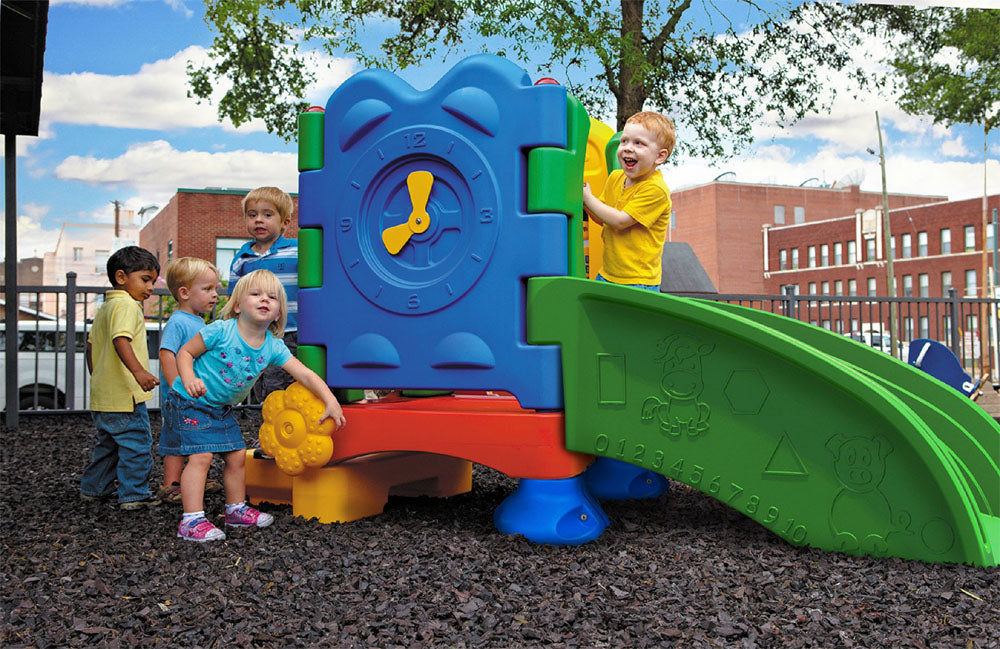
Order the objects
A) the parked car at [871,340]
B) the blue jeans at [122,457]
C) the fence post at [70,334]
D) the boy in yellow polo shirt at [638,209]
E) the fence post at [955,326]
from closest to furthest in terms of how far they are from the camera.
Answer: the boy in yellow polo shirt at [638,209] < the blue jeans at [122,457] < the fence post at [70,334] < the parked car at [871,340] < the fence post at [955,326]

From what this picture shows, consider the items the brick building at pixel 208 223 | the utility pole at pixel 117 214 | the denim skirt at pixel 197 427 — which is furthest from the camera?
the utility pole at pixel 117 214

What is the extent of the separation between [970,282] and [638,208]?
54.7 m

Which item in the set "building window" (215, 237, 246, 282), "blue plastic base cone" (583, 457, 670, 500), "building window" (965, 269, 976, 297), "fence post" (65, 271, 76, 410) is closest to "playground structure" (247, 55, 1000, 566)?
"blue plastic base cone" (583, 457, 670, 500)

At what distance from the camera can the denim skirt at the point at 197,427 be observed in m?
3.40

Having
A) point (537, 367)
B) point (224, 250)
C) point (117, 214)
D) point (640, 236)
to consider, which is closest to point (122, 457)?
point (537, 367)

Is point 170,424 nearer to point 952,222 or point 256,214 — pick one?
point 256,214

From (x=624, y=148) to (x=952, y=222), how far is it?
5594 cm

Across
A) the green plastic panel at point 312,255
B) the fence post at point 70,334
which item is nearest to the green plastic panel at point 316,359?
the green plastic panel at point 312,255

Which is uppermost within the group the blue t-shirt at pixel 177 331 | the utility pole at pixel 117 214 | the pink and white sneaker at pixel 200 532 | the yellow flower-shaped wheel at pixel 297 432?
the utility pole at pixel 117 214

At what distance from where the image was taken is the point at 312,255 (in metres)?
3.67

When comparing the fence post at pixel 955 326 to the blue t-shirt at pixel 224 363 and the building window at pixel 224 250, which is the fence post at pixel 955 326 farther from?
the building window at pixel 224 250

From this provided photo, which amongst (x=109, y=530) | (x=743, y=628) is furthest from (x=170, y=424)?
(x=743, y=628)

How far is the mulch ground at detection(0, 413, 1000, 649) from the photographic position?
7.41 ft

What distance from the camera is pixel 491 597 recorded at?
2506 mm
